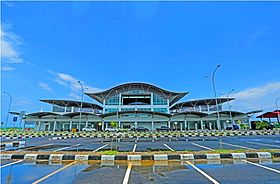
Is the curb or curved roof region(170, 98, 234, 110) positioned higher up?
curved roof region(170, 98, 234, 110)

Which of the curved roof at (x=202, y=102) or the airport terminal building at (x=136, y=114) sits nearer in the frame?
the airport terminal building at (x=136, y=114)

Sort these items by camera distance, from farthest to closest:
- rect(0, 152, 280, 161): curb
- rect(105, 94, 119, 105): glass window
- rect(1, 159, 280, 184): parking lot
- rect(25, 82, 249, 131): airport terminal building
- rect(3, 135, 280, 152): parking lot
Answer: rect(105, 94, 119, 105): glass window → rect(25, 82, 249, 131): airport terminal building → rect(3, 135, 280, 152): parking lot → rect(0, 152, 280, 161): curb → rect(1, 159, 280, 184): parking lot

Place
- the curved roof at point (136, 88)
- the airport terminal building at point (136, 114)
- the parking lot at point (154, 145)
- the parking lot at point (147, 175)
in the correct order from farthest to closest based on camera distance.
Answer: the curved roof at point (136, 88), the airport terminal building at point (136, 114), the parking lot at point (154, 145), the parking lot at point (147, 175)

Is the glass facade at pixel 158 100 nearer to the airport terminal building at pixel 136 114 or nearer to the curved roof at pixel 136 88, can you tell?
the airport terminal building at pixel 136 114

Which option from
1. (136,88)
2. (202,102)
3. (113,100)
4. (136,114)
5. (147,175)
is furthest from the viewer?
(202,102)

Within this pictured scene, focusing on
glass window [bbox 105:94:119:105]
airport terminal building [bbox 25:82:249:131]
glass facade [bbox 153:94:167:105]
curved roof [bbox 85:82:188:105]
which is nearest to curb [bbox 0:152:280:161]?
airport terminal building [bbox 25:82:249:131]

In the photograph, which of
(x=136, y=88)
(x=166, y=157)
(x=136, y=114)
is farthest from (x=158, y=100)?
(x=166, y=157)

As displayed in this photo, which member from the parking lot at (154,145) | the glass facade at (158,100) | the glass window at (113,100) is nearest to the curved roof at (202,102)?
the glass facade at (158,100)

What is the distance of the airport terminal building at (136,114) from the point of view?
159 feet

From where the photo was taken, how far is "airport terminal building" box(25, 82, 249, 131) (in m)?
48.3

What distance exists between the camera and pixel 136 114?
4819 centimetres

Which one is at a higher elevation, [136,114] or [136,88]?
[136,88]

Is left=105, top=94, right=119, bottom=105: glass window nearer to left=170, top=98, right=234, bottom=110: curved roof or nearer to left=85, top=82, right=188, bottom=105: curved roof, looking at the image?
left=85, top=82, right=188, bottom=105: curved roof

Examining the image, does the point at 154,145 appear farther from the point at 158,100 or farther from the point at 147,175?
the point at 158,100
